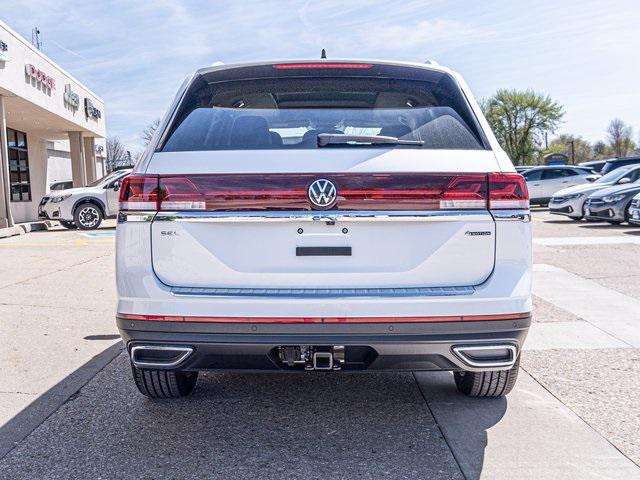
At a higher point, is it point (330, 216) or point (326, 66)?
point (326, 66)

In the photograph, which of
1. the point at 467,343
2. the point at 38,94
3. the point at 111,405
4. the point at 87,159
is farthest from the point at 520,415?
the point at 87,159

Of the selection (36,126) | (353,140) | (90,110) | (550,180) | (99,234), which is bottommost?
(99,234)

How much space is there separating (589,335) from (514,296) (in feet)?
10.1

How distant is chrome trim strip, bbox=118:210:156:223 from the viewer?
3170mm

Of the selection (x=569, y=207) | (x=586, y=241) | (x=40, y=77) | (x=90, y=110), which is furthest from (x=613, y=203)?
(x=90, y=110)

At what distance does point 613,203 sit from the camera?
16.4 m

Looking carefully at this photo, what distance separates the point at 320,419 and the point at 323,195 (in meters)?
1.42

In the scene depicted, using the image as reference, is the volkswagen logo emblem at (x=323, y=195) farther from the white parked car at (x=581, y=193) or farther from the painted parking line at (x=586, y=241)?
the white parked car at (x=581, y=193)

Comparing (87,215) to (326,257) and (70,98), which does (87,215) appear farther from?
(326,257)

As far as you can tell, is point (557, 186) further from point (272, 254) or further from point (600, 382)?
point (272, 254)

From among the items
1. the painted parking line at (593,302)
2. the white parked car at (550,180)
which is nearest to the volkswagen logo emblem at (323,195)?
the painted parking line at (593,302)

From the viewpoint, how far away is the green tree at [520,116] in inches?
2702

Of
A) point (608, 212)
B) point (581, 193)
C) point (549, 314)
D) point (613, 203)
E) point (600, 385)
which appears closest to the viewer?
point (600, 385)

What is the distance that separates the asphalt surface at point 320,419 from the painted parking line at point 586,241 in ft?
23.5
